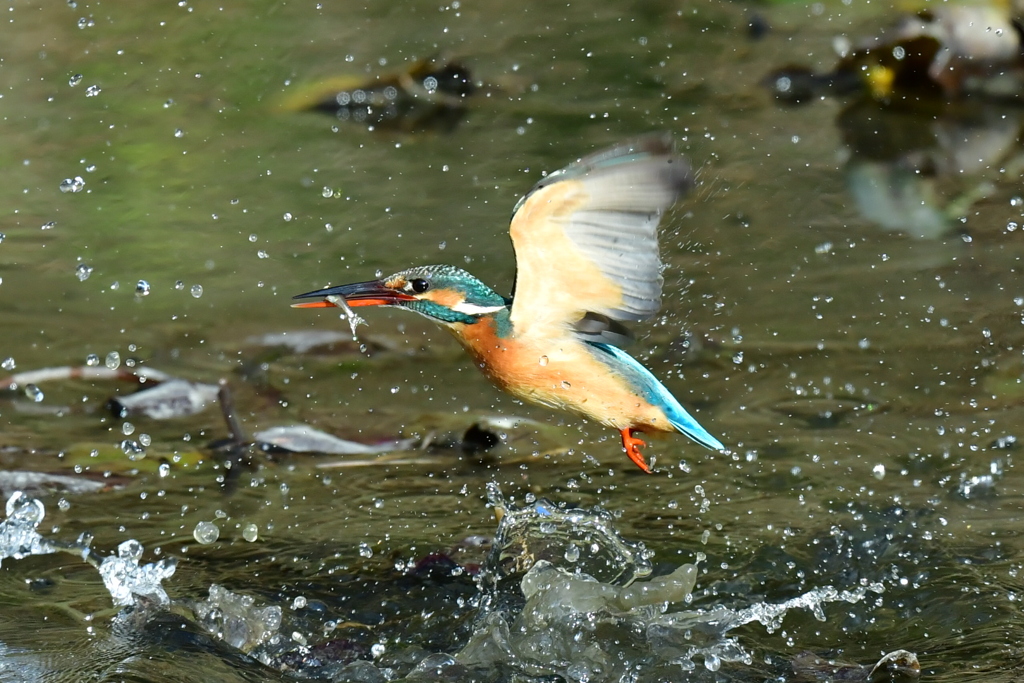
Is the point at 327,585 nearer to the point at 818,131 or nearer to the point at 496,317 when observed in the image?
the point at 496,317

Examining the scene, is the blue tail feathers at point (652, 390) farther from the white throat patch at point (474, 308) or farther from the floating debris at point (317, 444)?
the floating debris at point (317, 444)

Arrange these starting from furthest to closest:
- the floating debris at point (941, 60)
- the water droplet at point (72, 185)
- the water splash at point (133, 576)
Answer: the floating debris at point (941, 60) → the water droplet at point (72, 185) → the water splash at point (133, 576)

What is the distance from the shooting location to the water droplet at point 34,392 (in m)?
3.80

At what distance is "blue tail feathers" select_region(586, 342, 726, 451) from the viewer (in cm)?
264

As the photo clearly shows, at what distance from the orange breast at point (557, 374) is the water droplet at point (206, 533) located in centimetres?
88

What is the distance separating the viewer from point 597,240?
2395mm

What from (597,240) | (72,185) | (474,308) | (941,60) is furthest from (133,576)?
A: (941,60)

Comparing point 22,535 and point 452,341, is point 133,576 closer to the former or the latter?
point 22,535

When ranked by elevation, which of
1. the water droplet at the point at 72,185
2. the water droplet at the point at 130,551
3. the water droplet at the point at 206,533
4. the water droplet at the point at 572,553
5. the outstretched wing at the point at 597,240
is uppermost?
the outstretched wing at the point at 597,240

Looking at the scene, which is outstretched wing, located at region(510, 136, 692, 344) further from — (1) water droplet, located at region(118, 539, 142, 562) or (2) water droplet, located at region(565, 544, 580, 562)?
(1) water droplet, located at region(118, 539, 142, 562)

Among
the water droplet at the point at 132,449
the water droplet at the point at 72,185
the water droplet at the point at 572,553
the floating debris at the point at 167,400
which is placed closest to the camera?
the water droplet at the point at 572,553

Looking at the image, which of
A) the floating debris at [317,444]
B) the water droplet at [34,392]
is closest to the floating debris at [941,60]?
the floating debris at [317,444]

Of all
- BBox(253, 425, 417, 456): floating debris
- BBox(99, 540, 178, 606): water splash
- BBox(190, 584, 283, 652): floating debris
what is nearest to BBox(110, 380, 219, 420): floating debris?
BBox(253, 425, 417, 456): floating debris

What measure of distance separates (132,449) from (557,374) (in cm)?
142
